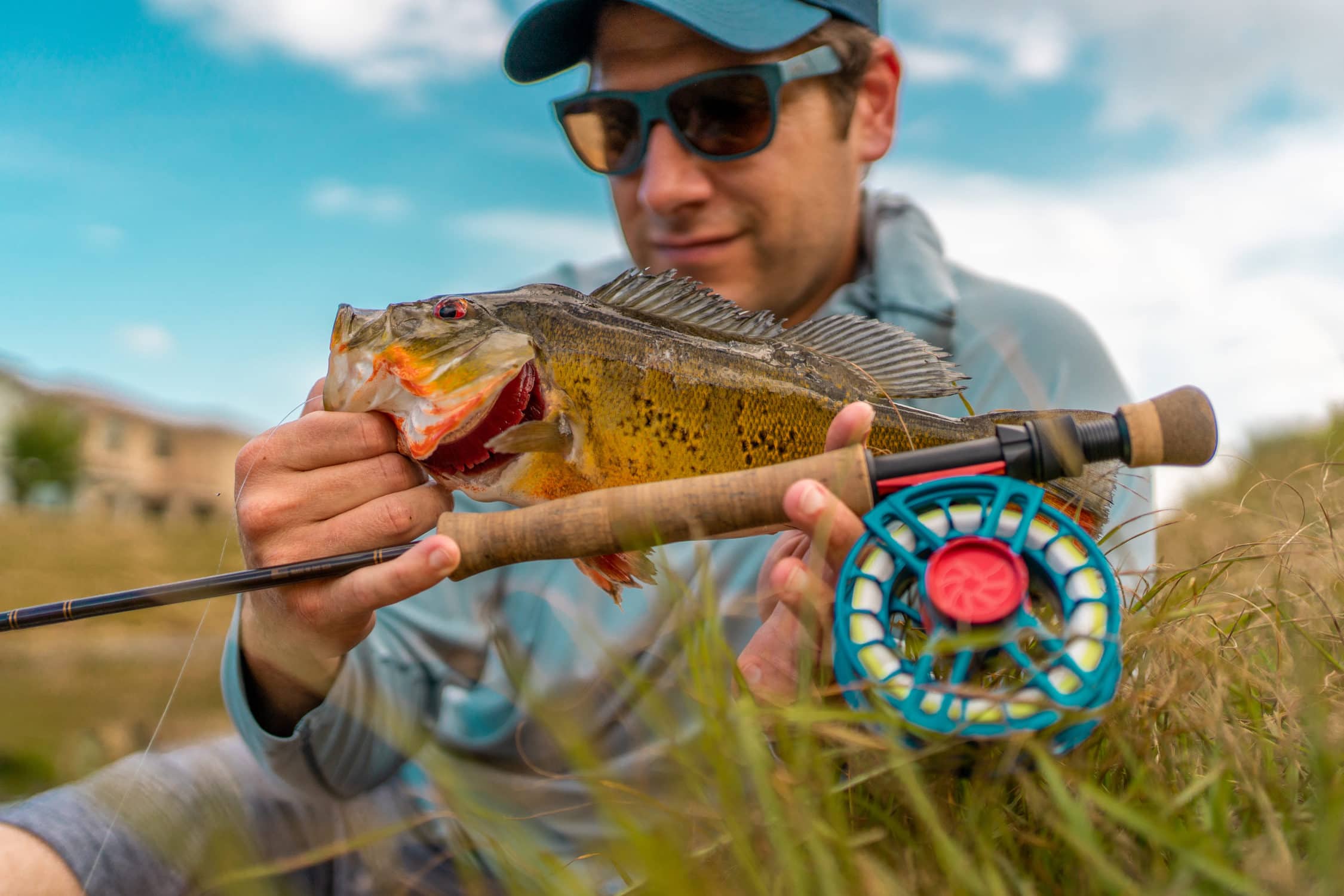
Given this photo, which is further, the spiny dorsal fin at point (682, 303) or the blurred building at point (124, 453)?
the blurred building at point (124, 453)

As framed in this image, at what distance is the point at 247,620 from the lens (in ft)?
8.89

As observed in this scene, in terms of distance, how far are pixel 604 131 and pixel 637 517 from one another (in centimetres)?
200

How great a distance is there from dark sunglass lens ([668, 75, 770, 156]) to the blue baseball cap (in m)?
0.18

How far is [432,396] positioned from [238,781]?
262cm

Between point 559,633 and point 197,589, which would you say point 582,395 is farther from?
point 559,633

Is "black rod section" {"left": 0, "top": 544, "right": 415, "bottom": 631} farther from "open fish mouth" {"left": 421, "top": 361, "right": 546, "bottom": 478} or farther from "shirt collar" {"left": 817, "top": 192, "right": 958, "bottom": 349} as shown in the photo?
"shirt collar" {"left": 817, "top": 192, "right": 958, "bottom": 349}

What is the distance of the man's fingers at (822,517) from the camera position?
1402 millimetres

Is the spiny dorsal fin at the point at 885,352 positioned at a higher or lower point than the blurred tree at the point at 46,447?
lower

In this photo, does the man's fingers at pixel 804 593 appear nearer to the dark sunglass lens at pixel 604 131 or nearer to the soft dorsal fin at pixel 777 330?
the soft dorsal fin at pixel 777 330

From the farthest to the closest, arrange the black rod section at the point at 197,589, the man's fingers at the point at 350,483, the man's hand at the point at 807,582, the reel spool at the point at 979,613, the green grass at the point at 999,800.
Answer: the man's fingers at the point at 350,483, the black rod section at the point at 197,589, the man's hand at the point at 807,582, the reel spool at the point at 979,613, the green grass at the point at 999,800

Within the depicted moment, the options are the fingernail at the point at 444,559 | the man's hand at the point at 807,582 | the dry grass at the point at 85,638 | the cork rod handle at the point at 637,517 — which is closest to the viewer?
the man's hand at the point at 807,582

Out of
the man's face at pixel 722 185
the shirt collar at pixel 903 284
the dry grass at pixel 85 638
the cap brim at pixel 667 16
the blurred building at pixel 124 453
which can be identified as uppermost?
the blurred building at pixel 124 453

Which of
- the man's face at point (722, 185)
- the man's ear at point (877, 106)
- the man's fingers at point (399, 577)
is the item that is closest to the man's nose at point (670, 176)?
the man's face at point (722, 185)

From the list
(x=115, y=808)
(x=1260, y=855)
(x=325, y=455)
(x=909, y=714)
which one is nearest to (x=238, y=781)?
(x=115, y=808)
